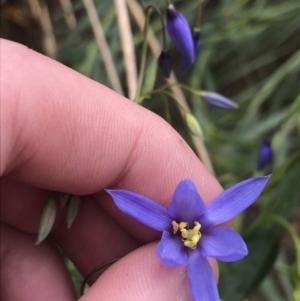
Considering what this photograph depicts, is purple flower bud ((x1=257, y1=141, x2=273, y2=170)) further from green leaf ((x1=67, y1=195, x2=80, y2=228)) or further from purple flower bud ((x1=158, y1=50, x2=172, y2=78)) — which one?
green leaf ((x1=67, y1=195, x2=80, y2=228))

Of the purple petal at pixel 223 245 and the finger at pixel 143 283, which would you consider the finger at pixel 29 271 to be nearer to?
the finger at pixel 143 283

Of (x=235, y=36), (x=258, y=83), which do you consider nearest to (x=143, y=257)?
(x=235, y=36)

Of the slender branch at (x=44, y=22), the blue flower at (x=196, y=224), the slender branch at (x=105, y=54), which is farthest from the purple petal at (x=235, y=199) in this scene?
the slender branch at (x=44, y=22)

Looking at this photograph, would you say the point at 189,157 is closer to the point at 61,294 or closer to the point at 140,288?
the point at 140,288

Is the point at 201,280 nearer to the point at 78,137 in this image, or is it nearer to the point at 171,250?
the point at 171,250

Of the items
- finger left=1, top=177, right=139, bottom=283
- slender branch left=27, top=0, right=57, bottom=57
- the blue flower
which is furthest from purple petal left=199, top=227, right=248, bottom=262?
slender branch left=27, top=0, right=57, bottom=57

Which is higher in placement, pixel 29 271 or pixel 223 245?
pixel 223 245

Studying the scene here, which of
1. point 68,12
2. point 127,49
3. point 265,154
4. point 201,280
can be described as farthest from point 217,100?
point 68,12
